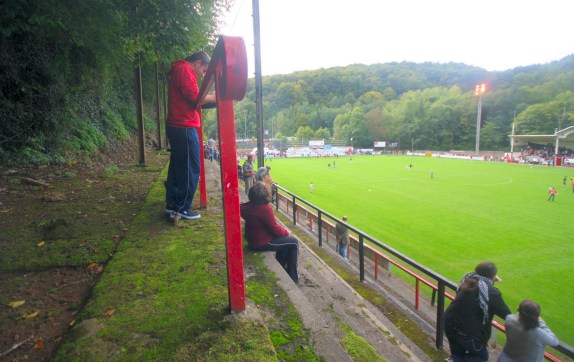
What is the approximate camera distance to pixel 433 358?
400 centimetres

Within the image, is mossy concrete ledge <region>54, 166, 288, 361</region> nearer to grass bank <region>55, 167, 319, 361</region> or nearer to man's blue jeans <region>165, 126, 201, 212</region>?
grass bank <region>55, 167, 319, 361</region>

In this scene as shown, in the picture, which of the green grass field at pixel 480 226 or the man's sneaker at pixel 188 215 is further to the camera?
the green grass field at pixel 480 226

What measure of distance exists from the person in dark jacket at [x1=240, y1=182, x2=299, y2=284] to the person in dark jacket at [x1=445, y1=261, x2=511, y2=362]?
1.81 metres

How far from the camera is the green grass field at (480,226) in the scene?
8969 millimetres

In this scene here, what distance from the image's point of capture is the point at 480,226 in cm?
1498

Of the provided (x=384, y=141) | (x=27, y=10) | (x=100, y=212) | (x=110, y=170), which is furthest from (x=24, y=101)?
(x=384, y=141)

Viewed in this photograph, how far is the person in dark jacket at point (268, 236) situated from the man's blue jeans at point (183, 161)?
76 centimetres

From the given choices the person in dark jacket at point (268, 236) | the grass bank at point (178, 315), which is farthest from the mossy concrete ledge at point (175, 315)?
the person in dark jacket at point (268, 236)

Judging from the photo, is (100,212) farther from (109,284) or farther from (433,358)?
(433,358)

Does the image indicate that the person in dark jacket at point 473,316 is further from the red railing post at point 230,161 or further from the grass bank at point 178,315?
the red railing post at point 230,161

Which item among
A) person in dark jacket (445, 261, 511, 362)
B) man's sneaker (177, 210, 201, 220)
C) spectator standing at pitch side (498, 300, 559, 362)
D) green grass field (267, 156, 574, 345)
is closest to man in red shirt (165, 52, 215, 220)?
man's sneaker (177, 210, 201, 220)

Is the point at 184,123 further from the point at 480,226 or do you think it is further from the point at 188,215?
the point at 480,226

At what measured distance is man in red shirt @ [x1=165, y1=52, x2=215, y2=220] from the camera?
3170mm

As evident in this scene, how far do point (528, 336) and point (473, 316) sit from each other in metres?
0.51
